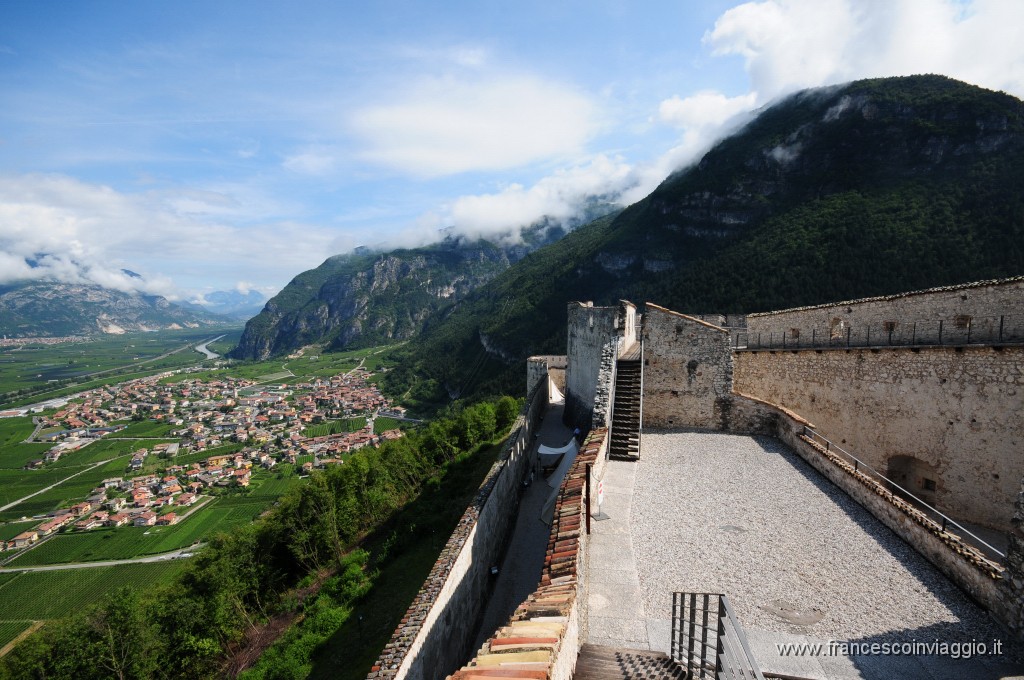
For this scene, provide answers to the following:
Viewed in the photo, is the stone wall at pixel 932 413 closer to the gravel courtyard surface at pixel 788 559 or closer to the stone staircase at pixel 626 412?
the gravel courtyard surface at pixel 788 559

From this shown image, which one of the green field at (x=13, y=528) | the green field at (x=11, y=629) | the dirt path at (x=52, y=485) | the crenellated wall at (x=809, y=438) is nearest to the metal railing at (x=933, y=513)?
the crenellated wall at (x=809, y=438)

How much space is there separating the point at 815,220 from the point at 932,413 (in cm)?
6061

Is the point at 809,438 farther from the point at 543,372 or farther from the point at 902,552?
the point at 543,372

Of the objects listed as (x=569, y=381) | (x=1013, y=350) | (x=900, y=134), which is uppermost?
(x=900, y=134)

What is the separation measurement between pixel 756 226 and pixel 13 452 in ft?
Answer: 452

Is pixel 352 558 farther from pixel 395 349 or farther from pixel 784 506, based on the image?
pixel 395 349

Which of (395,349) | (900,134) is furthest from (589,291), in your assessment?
(395,349)

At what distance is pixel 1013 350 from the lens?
962 cm

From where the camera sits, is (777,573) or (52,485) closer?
(777,573)

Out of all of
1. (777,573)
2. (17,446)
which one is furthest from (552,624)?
(17,446)

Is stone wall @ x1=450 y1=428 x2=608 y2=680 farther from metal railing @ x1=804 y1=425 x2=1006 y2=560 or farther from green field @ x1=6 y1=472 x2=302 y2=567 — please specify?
green field @ x1=6 y1=472 x2=302 y2=567

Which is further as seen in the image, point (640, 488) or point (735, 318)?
point (735, 318)

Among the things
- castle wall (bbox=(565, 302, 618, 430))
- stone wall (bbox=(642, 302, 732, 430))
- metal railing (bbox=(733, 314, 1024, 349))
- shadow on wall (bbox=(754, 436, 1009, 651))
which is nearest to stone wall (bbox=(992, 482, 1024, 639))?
shadow on wall (bbox=(754, 436, 1009, 651))

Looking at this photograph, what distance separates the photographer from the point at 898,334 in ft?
42.5
